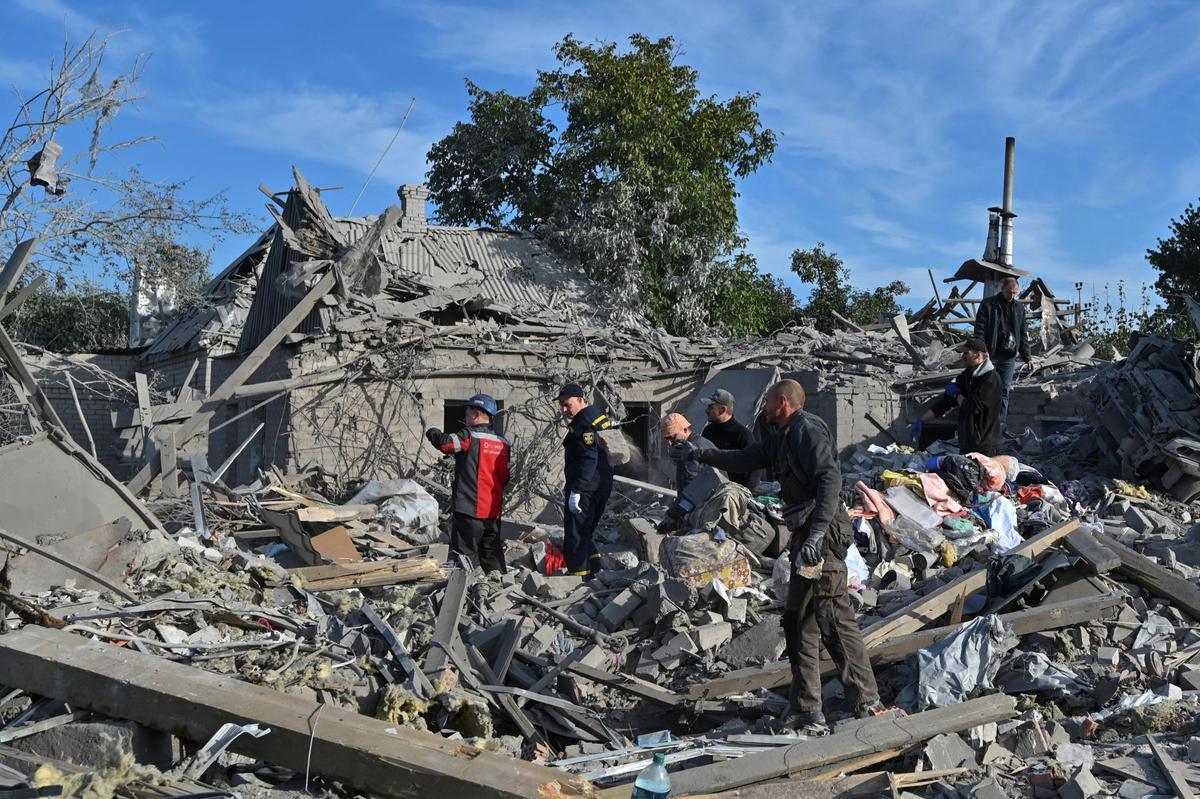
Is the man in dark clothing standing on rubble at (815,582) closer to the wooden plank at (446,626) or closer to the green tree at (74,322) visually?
the wooden plank at (446,626)

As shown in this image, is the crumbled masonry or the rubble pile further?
the rubble pile

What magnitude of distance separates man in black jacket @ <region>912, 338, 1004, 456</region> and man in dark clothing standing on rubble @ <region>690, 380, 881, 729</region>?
176 inches

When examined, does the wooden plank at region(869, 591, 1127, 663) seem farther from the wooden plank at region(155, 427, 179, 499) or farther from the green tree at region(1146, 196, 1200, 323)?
Result: the green tree at region(1146, 196, 1200, 323)

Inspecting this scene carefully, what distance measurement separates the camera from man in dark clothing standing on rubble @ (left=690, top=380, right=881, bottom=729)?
5273 mm

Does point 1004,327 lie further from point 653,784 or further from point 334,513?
point 653,784

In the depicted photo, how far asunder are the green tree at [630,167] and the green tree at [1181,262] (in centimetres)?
1336

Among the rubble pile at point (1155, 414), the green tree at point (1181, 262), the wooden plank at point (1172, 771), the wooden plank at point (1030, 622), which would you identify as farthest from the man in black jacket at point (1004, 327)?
the green tree at point (1181, 262)

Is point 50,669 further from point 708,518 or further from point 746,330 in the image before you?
point 746,330

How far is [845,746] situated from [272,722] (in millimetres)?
2672

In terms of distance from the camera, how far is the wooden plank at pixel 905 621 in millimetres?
5972

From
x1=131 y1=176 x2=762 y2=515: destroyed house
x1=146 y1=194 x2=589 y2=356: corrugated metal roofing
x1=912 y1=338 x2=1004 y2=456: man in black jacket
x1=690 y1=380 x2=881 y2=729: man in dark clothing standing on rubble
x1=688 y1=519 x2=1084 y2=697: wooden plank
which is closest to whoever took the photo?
x1=690 y1=380 x2=881 y2=729: man in dark clothing standing on rubble

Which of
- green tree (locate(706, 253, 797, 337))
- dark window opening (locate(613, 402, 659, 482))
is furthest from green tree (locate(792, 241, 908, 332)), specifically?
dark window opening (locate(613, 402, 659, 482))

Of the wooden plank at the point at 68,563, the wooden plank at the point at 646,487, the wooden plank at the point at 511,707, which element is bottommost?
the wooden plank at the point at 511,707

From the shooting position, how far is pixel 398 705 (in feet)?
16.7
